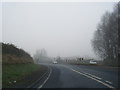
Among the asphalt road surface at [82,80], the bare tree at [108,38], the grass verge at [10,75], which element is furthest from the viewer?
the bare tree at [108,38]

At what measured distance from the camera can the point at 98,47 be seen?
71.1 m

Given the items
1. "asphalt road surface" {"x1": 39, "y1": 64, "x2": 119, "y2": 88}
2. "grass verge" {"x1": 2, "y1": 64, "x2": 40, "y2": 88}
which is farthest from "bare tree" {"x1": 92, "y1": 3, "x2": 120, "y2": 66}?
"grass verge" {"x1": 2, "y1": 64, "x2": 40, "y2": 88}

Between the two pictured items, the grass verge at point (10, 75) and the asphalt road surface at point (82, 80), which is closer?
the asphalt road surface at point (82, 80)

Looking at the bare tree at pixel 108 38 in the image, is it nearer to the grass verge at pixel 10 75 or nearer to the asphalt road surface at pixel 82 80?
the asphalt road surface at pixel 82 80

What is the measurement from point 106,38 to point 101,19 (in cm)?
807

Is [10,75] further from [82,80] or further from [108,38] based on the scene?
[108,38]

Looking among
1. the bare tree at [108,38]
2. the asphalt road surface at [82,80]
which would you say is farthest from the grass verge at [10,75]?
the bare tree at [108,38]

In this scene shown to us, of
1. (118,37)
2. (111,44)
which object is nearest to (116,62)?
(118,37)

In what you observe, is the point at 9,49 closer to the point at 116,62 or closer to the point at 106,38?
the point at 116,62

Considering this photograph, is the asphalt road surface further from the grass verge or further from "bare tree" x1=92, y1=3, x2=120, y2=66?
"bare tree" x1=92, y1=3, x2=120, y2=66

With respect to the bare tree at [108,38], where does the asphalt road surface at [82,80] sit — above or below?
below

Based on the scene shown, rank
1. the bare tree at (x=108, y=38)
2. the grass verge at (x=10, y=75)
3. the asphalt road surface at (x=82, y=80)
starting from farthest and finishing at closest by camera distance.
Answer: the bare tree at (x=108, y=38) < the grass verge at (x=10, y=75) < the asphalt road surface at (x=82, y=80)

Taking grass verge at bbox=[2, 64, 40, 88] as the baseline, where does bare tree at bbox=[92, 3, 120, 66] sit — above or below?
above

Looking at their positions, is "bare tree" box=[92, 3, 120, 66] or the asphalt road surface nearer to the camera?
the asphalt road surface
